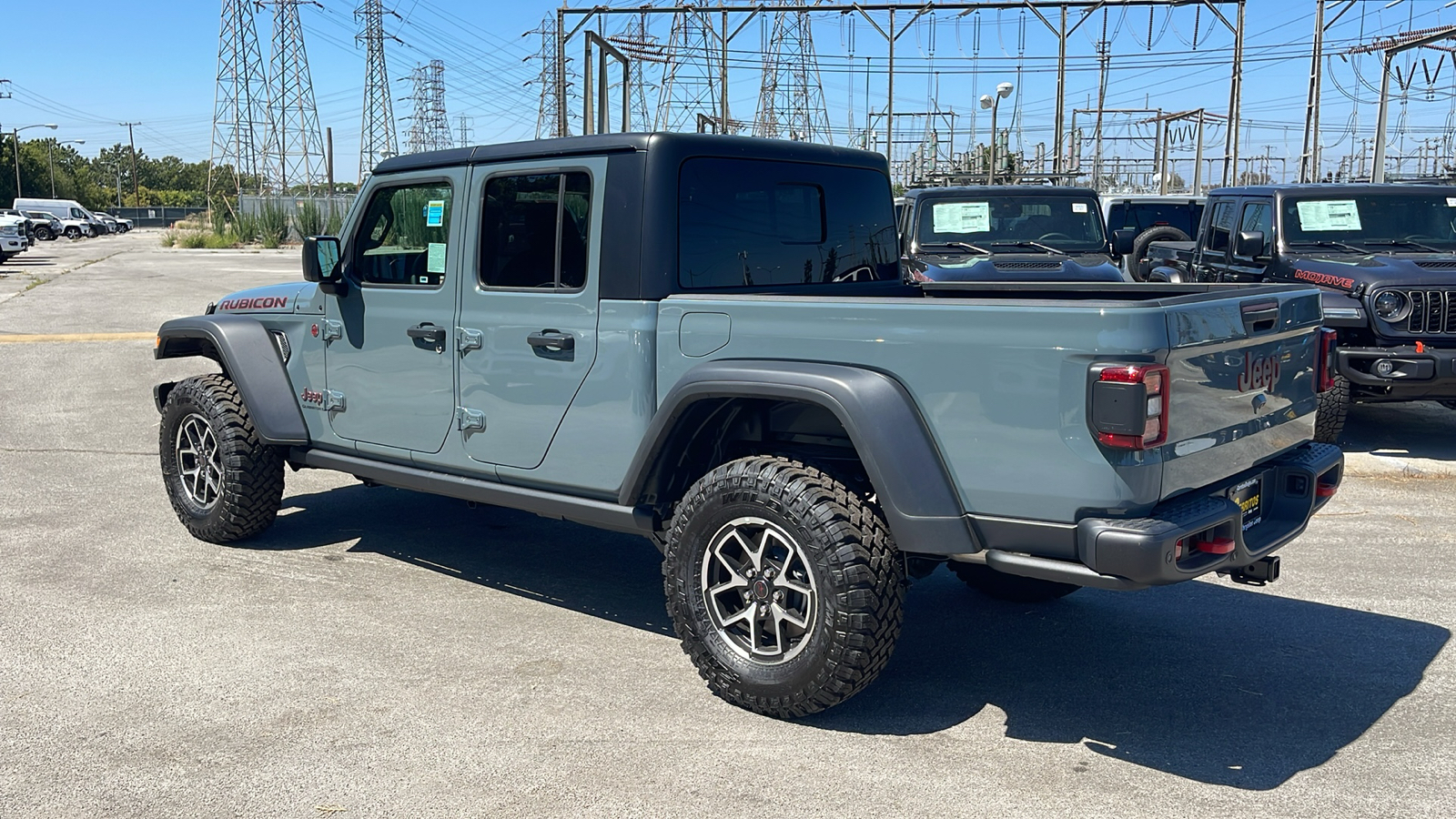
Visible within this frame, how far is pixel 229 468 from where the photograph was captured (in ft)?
20.7

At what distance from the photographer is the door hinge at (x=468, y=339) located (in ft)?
16.9

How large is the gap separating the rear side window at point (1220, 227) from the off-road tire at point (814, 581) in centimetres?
777

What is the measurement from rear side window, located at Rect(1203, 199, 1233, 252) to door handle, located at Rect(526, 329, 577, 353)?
7665 millimetres

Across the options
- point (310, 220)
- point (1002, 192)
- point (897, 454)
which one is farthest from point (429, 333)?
point (310, 220)

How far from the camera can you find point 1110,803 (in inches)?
142

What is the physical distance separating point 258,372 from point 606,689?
2789 millimetres

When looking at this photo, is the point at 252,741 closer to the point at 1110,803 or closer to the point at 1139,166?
the point at 1110,803

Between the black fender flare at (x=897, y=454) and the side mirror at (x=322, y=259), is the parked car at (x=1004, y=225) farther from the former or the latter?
the black fender flare at (x=897, y=454)

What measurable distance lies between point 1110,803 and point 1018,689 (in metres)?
0.95

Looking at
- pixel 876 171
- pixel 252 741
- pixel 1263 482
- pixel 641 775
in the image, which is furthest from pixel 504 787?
pixel 876 171

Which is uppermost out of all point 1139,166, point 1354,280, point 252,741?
point 1139,166

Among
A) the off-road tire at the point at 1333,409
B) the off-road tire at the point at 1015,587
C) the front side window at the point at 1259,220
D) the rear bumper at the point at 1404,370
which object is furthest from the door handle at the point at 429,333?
the front side window at the point at 1259,220

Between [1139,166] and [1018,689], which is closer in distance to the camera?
[1018,689]

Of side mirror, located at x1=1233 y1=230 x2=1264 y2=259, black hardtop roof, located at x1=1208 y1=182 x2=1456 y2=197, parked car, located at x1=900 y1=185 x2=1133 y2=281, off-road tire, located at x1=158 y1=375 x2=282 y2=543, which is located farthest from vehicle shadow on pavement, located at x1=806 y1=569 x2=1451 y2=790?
parked car, located at x1=900 y1=185 x2=1133 y2=281
